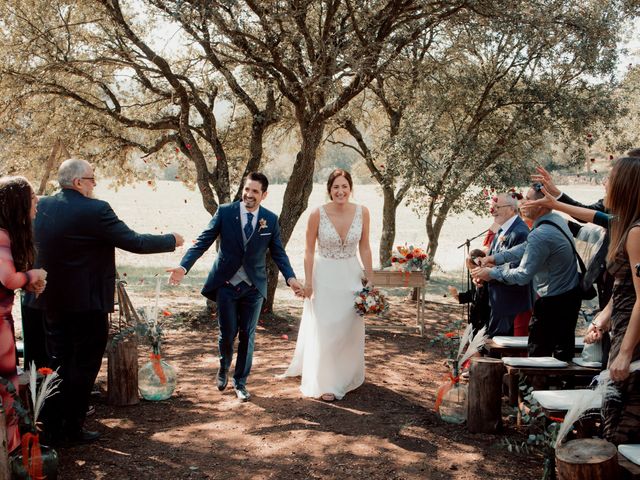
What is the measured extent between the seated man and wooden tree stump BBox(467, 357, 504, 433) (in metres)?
0.61

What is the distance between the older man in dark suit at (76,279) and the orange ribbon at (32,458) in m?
1.15

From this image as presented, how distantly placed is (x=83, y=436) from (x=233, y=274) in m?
2.03

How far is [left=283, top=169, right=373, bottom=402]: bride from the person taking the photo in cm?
697

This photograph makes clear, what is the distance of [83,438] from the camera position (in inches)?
214

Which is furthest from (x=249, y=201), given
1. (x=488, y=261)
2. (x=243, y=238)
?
(x=488, y=261)

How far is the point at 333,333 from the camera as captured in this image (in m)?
6.98

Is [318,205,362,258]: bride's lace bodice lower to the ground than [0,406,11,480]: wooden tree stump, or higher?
higher

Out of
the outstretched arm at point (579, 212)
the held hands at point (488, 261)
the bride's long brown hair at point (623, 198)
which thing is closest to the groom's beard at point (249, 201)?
the held hands at point (488, 261)

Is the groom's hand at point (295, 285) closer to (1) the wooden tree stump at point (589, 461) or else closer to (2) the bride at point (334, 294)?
(2) the bride at point (334, 294)

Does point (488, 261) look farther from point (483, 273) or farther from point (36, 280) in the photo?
point (36, 280)

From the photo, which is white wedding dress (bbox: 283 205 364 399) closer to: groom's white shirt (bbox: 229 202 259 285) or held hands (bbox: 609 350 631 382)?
groom's white shirt (bbox: 229 202 259 285)

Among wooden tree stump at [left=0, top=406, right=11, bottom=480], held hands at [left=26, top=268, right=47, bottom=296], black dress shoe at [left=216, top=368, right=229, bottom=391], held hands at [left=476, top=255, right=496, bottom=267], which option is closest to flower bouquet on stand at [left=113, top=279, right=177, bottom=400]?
black dress shoe at [left=216, top=368, right=229, bottom=391]

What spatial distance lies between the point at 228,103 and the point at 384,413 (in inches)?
386

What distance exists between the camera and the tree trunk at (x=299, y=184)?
11.3 m
